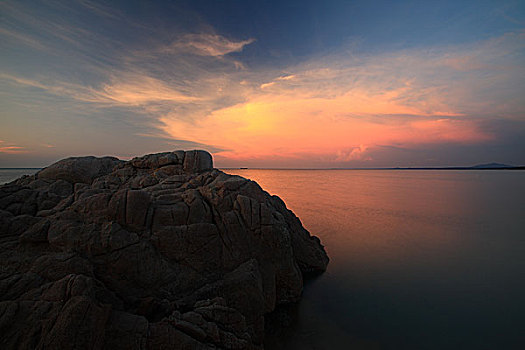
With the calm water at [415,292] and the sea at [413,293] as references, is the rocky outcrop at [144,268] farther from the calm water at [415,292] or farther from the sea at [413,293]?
the calm water at [415,292]

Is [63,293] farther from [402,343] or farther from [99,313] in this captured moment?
[402,343]

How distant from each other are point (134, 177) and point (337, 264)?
14368 millimetres

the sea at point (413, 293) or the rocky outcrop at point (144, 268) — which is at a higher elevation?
the rocky outcrop at point (144, 268)

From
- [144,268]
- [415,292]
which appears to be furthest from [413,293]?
[144,268]

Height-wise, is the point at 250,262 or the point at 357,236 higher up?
the point at 250,262

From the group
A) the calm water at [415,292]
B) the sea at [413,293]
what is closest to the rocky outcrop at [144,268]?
the sea at [413,293]

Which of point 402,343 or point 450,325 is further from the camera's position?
point 450,325

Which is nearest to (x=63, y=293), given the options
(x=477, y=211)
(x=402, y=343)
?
(x=402, y=343)

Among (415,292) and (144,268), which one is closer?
(144,268)

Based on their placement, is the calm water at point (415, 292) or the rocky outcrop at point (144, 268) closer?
the rocky outcrop at point (144, 268)

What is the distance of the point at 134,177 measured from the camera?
1574cm

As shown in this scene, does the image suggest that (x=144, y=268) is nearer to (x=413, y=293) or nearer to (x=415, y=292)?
(x=413, y=293)

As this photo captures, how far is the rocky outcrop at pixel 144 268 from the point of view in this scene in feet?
17.9

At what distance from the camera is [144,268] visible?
806 cm
